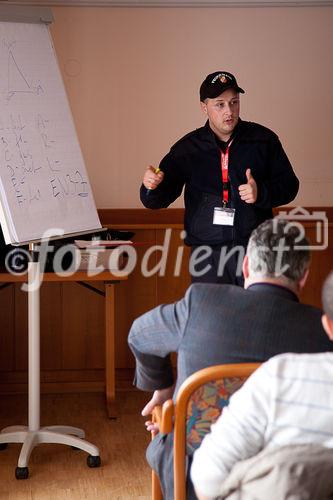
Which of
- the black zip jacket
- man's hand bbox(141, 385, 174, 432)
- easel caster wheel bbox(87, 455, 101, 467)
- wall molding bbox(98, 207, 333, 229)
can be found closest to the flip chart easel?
easel caster wheel bbox(87, 455, 101, 467)

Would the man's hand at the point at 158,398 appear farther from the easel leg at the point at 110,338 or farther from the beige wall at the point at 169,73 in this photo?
the beige wall at the point at 169,73

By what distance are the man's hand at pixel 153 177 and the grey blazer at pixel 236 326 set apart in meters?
1.78

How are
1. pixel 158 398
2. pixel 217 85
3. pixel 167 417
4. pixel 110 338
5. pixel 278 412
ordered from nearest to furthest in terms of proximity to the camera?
pixel 278 412 < pixel 167 417 < pixel 158 398 < pixel 217 85 < pixel 110 338

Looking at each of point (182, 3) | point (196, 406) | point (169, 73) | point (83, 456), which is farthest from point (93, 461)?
point (182, 3)

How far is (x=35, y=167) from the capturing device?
393 centimetres

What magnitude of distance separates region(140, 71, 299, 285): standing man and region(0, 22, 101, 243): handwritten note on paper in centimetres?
37

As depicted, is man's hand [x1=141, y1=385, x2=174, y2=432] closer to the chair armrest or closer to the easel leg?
the chair armrest

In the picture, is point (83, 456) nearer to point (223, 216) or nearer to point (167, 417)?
point (223, 216)

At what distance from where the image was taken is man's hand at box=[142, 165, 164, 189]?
12.9 feet

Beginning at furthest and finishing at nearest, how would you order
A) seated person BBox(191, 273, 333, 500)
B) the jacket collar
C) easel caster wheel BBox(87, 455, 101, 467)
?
easel caster wheel BBox(87, 455, 101, 467)
the jacket collar
seated person BBox(191, 273, 333, 500)

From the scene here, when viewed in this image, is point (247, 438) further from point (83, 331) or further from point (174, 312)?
point (83, 331)

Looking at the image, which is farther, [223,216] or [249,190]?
[223,216]

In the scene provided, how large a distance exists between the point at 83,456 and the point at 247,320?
7.44 feet

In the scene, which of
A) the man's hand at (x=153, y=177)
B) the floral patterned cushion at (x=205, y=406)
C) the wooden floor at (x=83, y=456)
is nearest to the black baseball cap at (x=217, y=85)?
the man's hand at (x=153, y=177)
